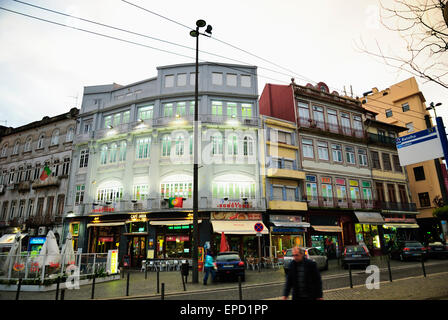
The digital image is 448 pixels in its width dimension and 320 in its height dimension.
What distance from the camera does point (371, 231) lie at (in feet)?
91.5

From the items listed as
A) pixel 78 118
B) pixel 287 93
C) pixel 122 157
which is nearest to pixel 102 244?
pixel 122 157

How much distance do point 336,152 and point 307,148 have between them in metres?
3.86

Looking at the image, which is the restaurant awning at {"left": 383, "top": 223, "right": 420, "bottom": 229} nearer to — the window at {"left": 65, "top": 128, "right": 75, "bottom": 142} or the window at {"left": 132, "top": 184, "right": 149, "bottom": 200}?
the window at {"left": 132, "top": 184, "right": 149, "bottom": 200}

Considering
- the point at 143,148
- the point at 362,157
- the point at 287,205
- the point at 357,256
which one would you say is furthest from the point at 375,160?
the point at 143,148

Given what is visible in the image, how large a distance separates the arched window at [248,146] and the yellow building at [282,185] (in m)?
0.86

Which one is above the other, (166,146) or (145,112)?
(145,112)

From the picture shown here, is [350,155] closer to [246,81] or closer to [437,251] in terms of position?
[437,251]

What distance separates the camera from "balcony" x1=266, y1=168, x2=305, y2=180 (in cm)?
2411

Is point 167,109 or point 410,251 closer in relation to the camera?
point 410,251

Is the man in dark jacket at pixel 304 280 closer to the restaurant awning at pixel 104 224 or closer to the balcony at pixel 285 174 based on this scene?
the balcony at pixel 285 174

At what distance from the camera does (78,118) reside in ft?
94.7

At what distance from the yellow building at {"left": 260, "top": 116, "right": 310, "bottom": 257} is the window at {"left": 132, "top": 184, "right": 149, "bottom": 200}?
10.3m
